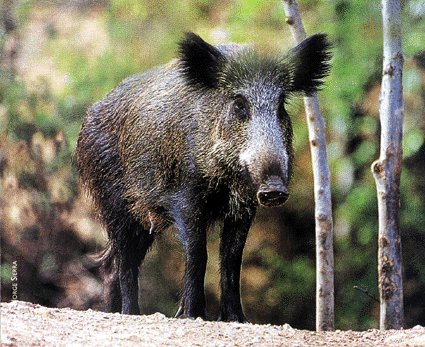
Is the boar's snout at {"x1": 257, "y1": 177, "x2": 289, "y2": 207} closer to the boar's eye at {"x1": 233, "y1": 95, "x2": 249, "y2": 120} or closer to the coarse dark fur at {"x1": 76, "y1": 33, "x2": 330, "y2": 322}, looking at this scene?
the coarse dark fur at {"x1": 76, "y1": 33, "x2": 330, "y2": 322}

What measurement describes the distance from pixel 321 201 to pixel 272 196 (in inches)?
60.2

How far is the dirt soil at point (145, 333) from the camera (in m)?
4.16

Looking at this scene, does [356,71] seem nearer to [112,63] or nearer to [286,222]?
[286,222]

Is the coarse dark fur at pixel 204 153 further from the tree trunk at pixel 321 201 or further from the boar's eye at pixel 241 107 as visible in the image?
the tree trunk at pixel 321 201

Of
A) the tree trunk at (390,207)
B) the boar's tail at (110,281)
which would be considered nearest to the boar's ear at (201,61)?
the tree trunk at (390,207)

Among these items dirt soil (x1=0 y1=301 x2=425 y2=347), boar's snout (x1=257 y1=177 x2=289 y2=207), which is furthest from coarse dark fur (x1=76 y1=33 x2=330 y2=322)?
dirt soil (x1=0 y1=301 x2=425 y2=347)

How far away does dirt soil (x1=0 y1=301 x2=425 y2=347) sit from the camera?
4164mm

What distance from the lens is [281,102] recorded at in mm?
5812

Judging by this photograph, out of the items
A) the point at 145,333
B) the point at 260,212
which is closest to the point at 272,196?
the point at 145,333

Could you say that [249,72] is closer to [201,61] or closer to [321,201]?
[201,61]

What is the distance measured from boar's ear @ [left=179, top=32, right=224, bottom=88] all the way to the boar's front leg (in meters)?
0.77

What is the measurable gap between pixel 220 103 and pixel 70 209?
4.86 metres

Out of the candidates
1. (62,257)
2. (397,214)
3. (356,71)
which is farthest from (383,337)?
(62,257)

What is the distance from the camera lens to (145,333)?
4.50 metres
